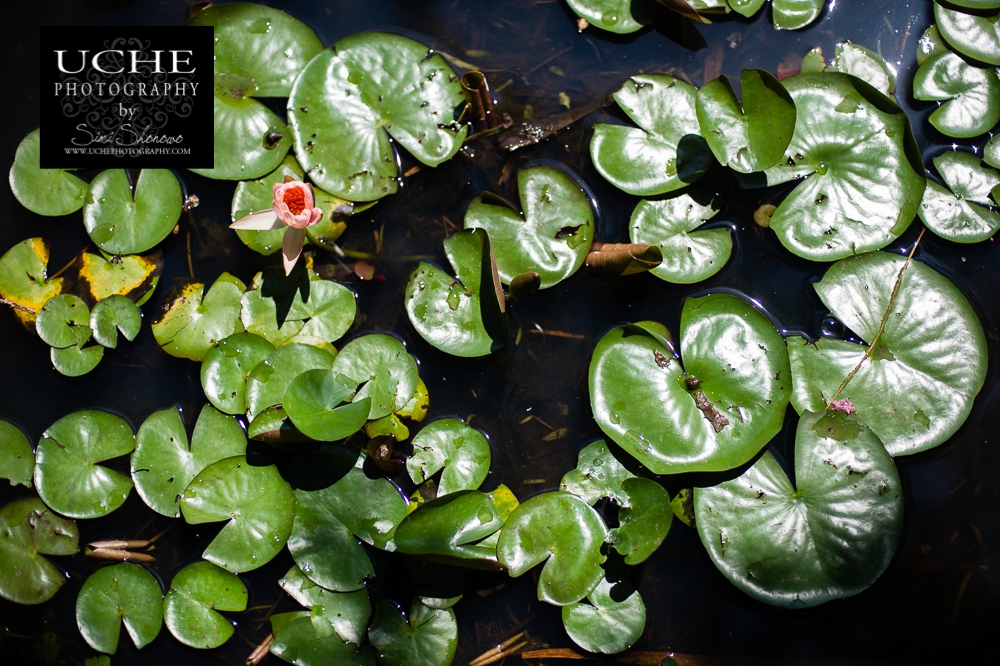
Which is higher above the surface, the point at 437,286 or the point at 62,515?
the point at 437,286

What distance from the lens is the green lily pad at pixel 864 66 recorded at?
3031 millimetres

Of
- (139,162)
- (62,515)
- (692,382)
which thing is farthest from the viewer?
(139,162)

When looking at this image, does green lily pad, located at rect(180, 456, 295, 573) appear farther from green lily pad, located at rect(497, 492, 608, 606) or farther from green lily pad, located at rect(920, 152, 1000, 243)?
green lily pad, located at rect(920, 152, 1000, 243)

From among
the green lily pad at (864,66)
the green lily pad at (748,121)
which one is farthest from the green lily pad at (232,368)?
the green lily pad at (864,66)

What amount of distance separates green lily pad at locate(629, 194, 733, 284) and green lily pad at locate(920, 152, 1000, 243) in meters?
1.01

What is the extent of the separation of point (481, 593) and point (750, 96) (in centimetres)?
264

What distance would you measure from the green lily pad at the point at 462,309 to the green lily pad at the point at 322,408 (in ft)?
1.56

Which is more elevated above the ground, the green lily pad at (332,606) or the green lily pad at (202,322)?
the green lily pad at (202,322)

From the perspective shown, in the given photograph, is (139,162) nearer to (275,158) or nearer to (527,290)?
(275,158)

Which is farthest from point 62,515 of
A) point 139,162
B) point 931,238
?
point 931,238

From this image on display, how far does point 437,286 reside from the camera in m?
2.87

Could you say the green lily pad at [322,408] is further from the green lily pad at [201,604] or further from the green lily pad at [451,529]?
the green lily pad at [201,604]

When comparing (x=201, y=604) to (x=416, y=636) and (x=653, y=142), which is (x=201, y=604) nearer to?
(x=416, y=636)

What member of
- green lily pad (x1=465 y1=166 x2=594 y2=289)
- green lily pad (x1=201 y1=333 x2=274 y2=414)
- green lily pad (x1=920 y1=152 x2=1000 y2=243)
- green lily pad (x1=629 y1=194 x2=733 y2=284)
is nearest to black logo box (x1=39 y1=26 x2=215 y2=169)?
green lily pad (x1=201 y1=333 x2=274 y2=414)
